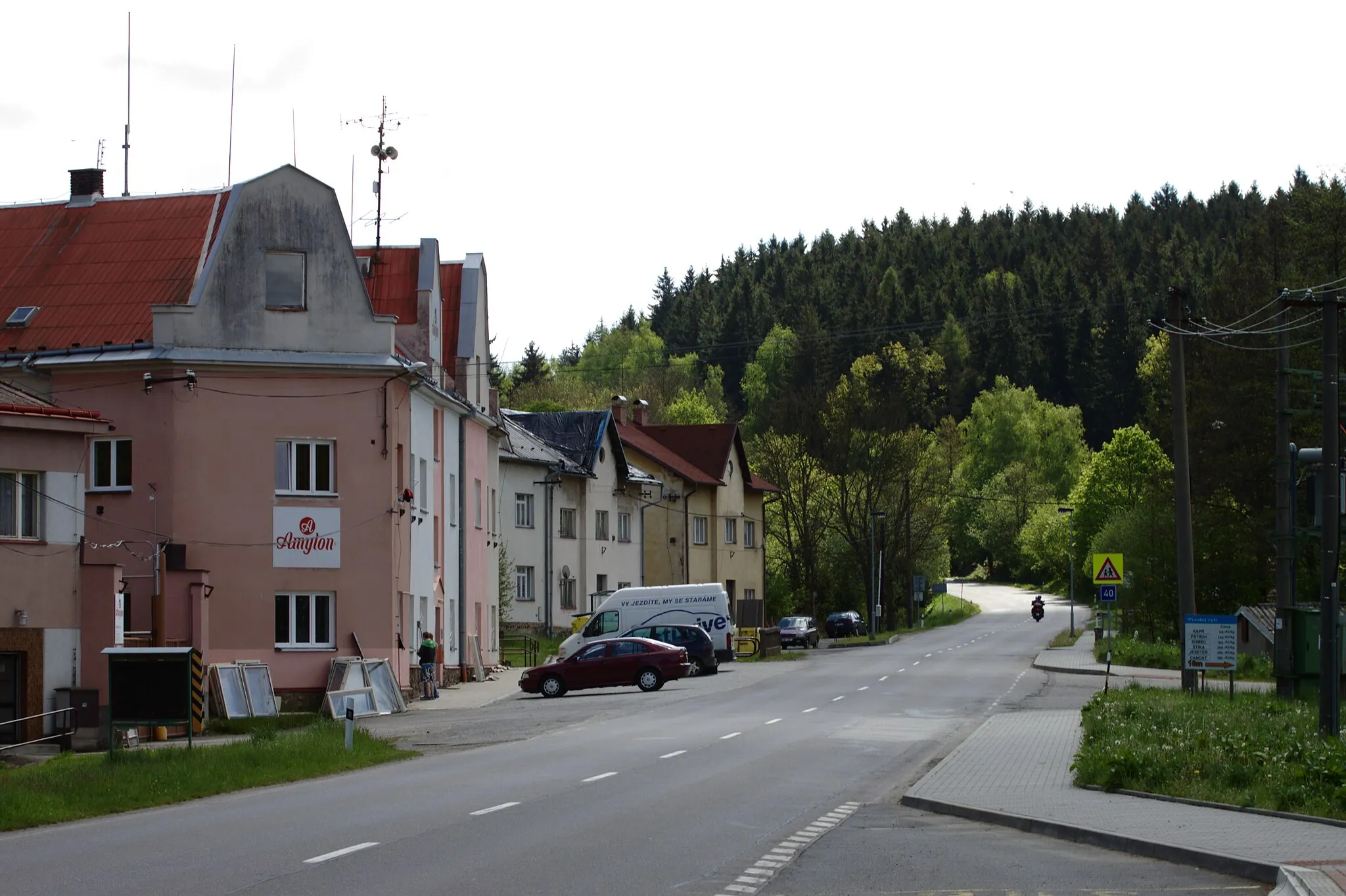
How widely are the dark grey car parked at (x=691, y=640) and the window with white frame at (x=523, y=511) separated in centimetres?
1504

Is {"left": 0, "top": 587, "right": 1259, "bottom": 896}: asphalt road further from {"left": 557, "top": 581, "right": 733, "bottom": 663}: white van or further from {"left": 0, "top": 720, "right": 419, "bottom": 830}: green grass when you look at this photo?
{"left": 557, "top": 581, "right": 733, "bottom": 663}: white van

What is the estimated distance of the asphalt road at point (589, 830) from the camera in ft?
36.2

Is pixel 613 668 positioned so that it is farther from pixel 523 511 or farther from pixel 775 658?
pixel 523 511

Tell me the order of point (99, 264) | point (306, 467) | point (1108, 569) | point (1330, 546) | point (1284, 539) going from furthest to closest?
1. point (99, 264)
2. point (306, 467)
3. point (1108, 569)
4. point (1284, 539)
5. point (1330, 546)

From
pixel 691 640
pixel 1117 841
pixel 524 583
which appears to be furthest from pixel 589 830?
pixel 524 583

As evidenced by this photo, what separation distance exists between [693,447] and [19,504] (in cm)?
5135

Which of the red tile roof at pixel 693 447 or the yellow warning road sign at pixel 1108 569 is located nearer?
the yellow warning road sign at pixel 1108 569

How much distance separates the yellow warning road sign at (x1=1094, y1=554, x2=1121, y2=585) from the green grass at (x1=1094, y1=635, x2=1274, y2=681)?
9.04 m

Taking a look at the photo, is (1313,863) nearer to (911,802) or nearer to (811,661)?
(911,802)

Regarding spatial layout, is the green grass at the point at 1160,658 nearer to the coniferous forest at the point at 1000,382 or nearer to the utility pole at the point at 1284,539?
the coniferous forest at the point at 1000,382

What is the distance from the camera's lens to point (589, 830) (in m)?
13.8

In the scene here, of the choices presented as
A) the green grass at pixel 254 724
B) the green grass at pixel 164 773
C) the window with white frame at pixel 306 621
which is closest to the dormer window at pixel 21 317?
the window with white frame at pixel 306 621

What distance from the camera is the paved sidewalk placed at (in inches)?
436

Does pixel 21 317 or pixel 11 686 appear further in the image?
pixel 21 317
